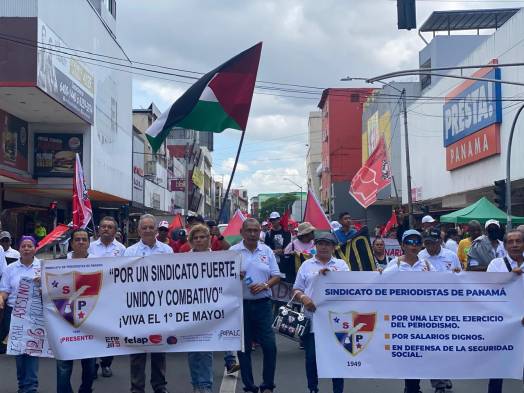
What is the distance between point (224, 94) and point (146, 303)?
3.31m

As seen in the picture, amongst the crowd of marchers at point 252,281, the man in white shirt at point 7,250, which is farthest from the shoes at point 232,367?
the man in white shirt at point 7,250

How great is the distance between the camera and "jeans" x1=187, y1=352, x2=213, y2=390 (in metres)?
6.49

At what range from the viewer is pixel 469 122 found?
30.2 meters

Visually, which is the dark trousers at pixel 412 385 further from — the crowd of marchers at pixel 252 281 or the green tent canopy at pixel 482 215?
the green tent canopy at pixel 482 215

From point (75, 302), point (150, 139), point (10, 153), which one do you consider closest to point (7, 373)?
point (75, 302)

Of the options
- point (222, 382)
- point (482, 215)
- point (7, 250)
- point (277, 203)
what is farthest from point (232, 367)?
point (277, 203)

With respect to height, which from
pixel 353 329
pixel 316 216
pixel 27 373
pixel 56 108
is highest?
pixel 56 108

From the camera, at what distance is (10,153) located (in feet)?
90.2

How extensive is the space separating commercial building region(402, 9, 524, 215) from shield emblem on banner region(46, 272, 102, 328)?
2033 centimetres

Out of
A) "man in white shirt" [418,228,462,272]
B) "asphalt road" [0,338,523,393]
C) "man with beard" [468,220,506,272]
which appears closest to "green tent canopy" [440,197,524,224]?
"man with beard" [468,220,506,272]

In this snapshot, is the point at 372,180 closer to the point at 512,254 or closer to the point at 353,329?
the point at 512,254

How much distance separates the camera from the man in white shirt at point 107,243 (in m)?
7.96

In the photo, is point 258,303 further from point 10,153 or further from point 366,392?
point 10,153

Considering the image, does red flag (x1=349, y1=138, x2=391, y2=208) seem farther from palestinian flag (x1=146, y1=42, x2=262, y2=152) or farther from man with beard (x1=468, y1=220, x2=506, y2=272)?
palestinian flag (x1=146, y1=42, x2=262, y2=152)
